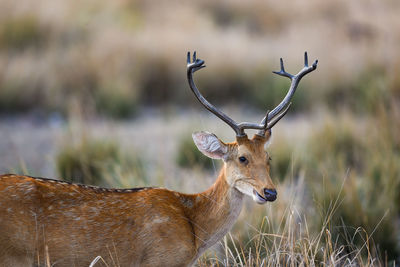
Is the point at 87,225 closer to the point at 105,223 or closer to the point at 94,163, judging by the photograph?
the point at 105,223

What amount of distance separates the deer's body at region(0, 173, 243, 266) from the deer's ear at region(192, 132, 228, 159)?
8.8 inches

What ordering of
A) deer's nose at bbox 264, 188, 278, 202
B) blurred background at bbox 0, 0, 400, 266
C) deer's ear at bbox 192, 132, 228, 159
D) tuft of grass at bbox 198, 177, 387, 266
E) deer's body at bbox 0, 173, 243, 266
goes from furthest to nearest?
blurred background at bbox 0, 0, 400, 266 < tuft of grass at bbox 198, 177, 387, 266 < deer's ear at bbox 192, 132, 228, 159 < deer's nose at bbox 264, 188, 278, 202 < deer's body at bbox 0, 173, 243, 266

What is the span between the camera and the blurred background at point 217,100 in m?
7.21

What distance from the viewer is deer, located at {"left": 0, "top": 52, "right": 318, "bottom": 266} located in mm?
4504

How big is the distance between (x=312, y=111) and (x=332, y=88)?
160 centimetres

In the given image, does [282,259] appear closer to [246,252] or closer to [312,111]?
[246,252]

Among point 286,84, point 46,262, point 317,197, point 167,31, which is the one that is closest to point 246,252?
point 317,197

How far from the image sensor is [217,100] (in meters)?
13.5

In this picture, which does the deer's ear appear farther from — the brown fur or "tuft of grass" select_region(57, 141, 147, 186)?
"tuft of grass" select_region(57, 141, 147, 186)

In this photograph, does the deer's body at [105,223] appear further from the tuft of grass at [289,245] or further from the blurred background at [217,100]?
the blurred background at [217,100]

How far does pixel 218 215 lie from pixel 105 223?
3.09 feet

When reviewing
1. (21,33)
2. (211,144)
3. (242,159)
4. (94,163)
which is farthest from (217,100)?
(242,159)

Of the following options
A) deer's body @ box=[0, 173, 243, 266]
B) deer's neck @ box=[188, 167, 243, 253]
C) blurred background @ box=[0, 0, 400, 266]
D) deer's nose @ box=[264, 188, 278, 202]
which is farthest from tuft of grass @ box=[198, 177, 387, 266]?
deer's nose @ box=[264, 188, 278, 202]

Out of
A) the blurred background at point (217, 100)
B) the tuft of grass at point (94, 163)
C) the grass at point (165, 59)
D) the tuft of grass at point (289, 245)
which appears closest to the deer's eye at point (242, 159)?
the tuft of grass at point (289, 245)
